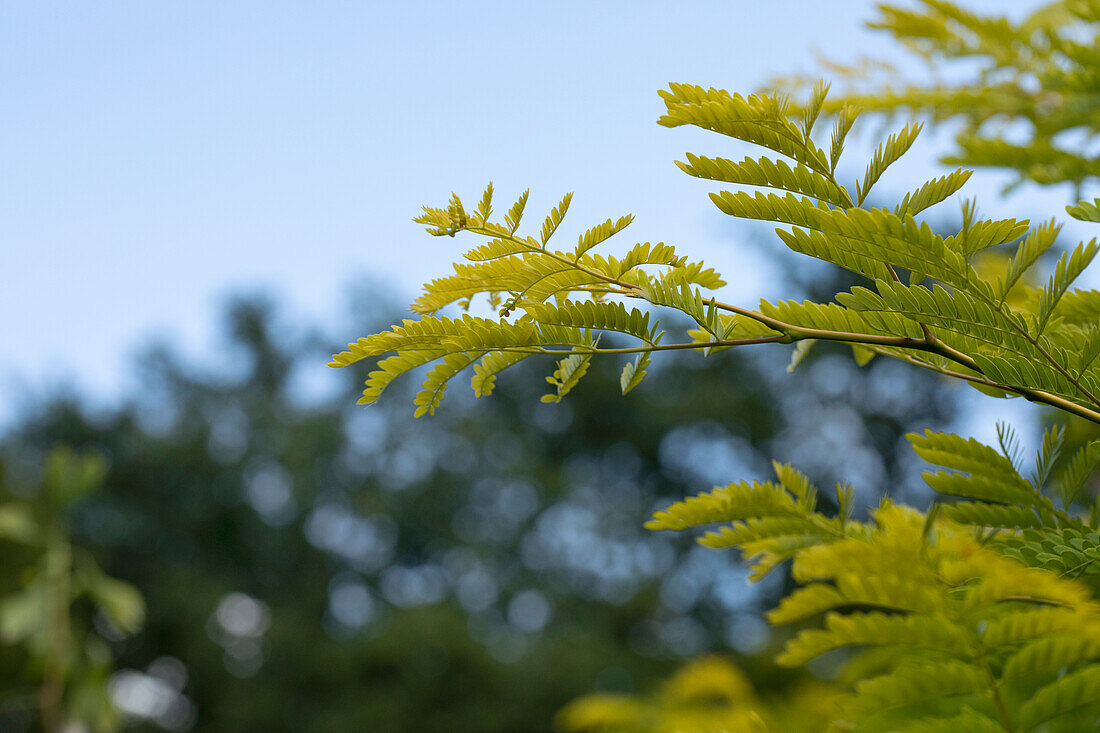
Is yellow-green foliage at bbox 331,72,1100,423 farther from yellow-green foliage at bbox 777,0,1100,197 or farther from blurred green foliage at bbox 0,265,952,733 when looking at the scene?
blurred green foliage at bbox 0,265,952,733

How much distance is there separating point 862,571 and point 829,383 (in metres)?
22.7

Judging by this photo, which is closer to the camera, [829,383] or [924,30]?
[924,30]

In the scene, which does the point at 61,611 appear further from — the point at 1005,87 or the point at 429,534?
the point at 429,534

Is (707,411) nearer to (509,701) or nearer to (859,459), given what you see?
(859,459)

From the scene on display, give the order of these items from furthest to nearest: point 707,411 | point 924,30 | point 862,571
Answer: point 707,411 → point 924,30 → point 862,571

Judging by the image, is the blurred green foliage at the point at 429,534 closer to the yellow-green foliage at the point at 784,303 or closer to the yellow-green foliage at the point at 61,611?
the yellow-green foliage at the point at 61,611

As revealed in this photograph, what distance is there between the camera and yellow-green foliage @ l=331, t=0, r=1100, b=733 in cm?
66

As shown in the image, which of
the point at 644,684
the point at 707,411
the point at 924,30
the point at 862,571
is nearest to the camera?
the point at 862,571

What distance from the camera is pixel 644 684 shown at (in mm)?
17672

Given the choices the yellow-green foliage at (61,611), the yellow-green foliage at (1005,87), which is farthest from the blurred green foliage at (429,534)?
the yellow-green foliage at (1005,87)

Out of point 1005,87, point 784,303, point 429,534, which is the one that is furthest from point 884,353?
point 429,534

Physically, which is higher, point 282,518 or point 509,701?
point 282,518

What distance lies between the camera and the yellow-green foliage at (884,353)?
Result: 0.66 metres

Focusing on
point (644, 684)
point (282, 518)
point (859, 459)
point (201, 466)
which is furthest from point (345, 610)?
point (859, 459)
